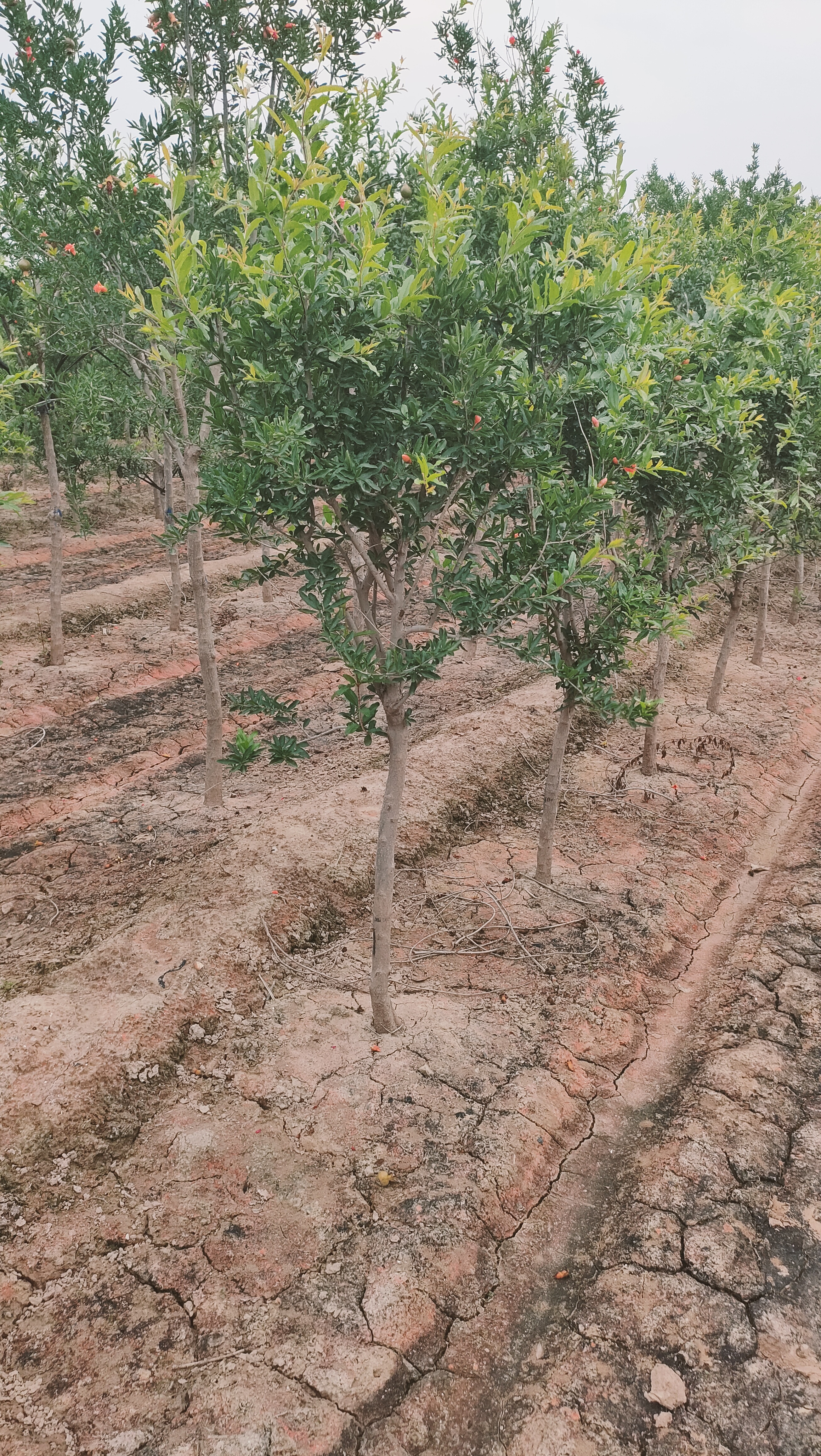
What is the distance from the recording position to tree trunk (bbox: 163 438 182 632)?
14469mm

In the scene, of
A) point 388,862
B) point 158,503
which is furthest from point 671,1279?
point 158,503

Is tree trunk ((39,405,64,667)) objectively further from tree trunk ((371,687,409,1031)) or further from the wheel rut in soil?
the wheel rut in soil

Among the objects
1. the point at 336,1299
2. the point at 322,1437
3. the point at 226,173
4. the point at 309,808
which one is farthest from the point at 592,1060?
the point at 226,173

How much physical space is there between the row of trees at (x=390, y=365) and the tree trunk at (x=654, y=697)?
7 centimetres

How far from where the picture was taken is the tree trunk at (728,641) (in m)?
13.2

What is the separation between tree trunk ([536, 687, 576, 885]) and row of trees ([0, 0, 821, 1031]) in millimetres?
65

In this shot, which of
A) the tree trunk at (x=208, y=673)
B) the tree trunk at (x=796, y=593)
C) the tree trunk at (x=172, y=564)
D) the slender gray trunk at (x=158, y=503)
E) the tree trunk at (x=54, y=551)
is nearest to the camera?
the tree trunk at (x=208, y=673)

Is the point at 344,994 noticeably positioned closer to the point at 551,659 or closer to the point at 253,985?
the point at 253,985

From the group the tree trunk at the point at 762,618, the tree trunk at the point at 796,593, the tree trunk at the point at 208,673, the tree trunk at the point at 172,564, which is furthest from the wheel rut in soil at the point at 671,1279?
the tree trunk at the point at 796,593

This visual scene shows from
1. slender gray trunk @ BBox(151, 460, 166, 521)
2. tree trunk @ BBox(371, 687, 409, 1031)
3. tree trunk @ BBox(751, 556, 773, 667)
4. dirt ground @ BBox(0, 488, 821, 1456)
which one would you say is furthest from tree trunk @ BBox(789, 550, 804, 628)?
slender gray trunk @ BBox(151, 460, 166, 521)

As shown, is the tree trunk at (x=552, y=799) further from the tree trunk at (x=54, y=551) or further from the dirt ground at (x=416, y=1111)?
the tree trunk at (x=54, y=551)

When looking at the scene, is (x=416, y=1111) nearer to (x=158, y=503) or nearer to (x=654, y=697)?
(x=654, y=697)

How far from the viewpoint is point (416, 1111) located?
6.31 meters

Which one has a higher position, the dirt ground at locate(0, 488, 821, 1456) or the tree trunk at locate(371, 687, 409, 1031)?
Result: the tree trunk at locate(371, 687, 409, 1031)
